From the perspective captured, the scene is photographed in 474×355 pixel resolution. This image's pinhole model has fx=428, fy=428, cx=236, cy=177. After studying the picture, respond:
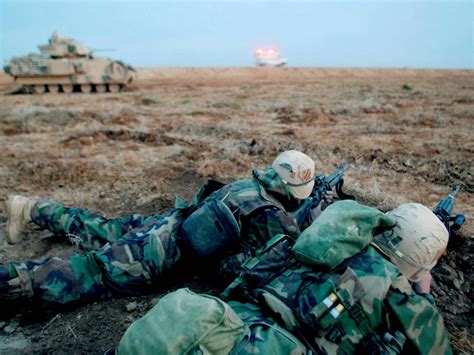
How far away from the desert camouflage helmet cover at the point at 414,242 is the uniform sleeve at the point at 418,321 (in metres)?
0.23

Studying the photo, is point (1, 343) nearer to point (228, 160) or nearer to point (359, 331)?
point (359, 331)

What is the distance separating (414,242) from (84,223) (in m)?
2.63

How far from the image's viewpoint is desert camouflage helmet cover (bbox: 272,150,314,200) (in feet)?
9.22

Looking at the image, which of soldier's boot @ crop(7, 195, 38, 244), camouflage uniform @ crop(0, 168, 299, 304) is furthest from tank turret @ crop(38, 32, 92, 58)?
camouflage uniform @ crop(0, 168, 299, 304)

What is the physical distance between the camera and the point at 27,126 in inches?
337

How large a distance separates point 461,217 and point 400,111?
8212 mm

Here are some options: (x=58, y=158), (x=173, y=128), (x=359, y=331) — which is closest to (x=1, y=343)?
(x=359, y=331)

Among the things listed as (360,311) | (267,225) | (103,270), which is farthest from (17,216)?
(360,311)

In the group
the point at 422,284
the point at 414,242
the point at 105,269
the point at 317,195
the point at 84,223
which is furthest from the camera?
the point at 84,223

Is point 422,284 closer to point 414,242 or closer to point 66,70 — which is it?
point 414,242

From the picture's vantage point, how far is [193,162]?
611 centimetres

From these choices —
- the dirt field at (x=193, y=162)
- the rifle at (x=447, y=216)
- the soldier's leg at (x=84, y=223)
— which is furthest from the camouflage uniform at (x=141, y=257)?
the rifle at (x=447, y=216)

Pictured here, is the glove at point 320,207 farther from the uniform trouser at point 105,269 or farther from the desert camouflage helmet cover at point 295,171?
the uniform trouser at point 105,269

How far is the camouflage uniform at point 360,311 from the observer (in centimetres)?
177
